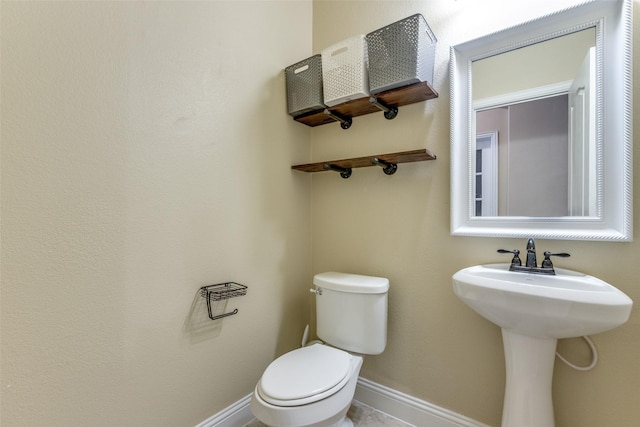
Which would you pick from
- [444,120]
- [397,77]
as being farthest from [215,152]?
[444,120]

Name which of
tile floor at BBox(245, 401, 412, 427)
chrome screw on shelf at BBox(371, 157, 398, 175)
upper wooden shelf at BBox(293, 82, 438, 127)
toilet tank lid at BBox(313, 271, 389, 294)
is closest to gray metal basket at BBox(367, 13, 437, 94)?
upper wooden shelf at BBox(293, 82, 438, 127)

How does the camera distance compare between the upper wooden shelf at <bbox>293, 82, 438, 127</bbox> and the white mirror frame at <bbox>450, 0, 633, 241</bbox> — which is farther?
the upper wooden shelf at <bbox>293, 82, 438, 127</bbox>

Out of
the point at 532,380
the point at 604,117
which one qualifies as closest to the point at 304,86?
the point at 604,117

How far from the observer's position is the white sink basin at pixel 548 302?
2.58 feet

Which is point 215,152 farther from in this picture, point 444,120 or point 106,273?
point 444,120

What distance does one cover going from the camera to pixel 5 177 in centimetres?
79

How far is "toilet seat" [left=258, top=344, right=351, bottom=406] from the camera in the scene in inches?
40.5

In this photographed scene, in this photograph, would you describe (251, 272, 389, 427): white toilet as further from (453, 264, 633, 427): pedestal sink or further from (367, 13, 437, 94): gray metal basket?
(367, 13, 437, 94): gray metal basket

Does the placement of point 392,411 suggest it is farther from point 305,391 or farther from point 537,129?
point 537,129

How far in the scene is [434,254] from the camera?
1382 millimetres

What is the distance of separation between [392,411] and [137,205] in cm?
158

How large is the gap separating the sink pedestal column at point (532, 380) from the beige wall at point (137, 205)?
1.12 metres

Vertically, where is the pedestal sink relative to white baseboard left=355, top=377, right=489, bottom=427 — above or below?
above

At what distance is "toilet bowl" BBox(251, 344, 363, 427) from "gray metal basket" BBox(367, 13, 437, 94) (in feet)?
4.18
